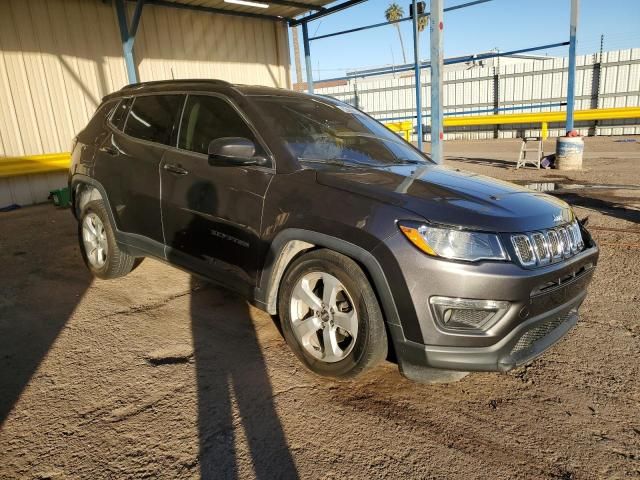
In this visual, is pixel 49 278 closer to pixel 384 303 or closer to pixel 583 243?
pixel 384 303

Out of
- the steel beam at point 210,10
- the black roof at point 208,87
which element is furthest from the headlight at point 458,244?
the steel beam at point 210,10

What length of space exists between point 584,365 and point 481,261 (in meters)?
1.21

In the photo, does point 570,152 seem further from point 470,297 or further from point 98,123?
point 470,297

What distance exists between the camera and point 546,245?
2.52 m

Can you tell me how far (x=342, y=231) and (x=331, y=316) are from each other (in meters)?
0.48

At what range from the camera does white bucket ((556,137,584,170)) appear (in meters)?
10.8

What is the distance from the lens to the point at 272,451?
87.4 inches

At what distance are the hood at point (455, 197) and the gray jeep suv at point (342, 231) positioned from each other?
0.5 inches

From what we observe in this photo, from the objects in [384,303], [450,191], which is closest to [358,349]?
[384,303]

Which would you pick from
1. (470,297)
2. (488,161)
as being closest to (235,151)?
(470,297)

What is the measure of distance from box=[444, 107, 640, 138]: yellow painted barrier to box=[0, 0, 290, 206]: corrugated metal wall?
40.2 feet

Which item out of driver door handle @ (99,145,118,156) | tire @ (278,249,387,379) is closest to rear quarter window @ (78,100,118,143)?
driver door handle @ (99,145,118,156)

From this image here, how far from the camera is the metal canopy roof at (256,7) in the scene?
32.4 ft

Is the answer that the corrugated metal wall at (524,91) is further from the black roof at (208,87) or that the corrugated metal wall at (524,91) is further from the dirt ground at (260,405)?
the dirt ground at (260,405)
